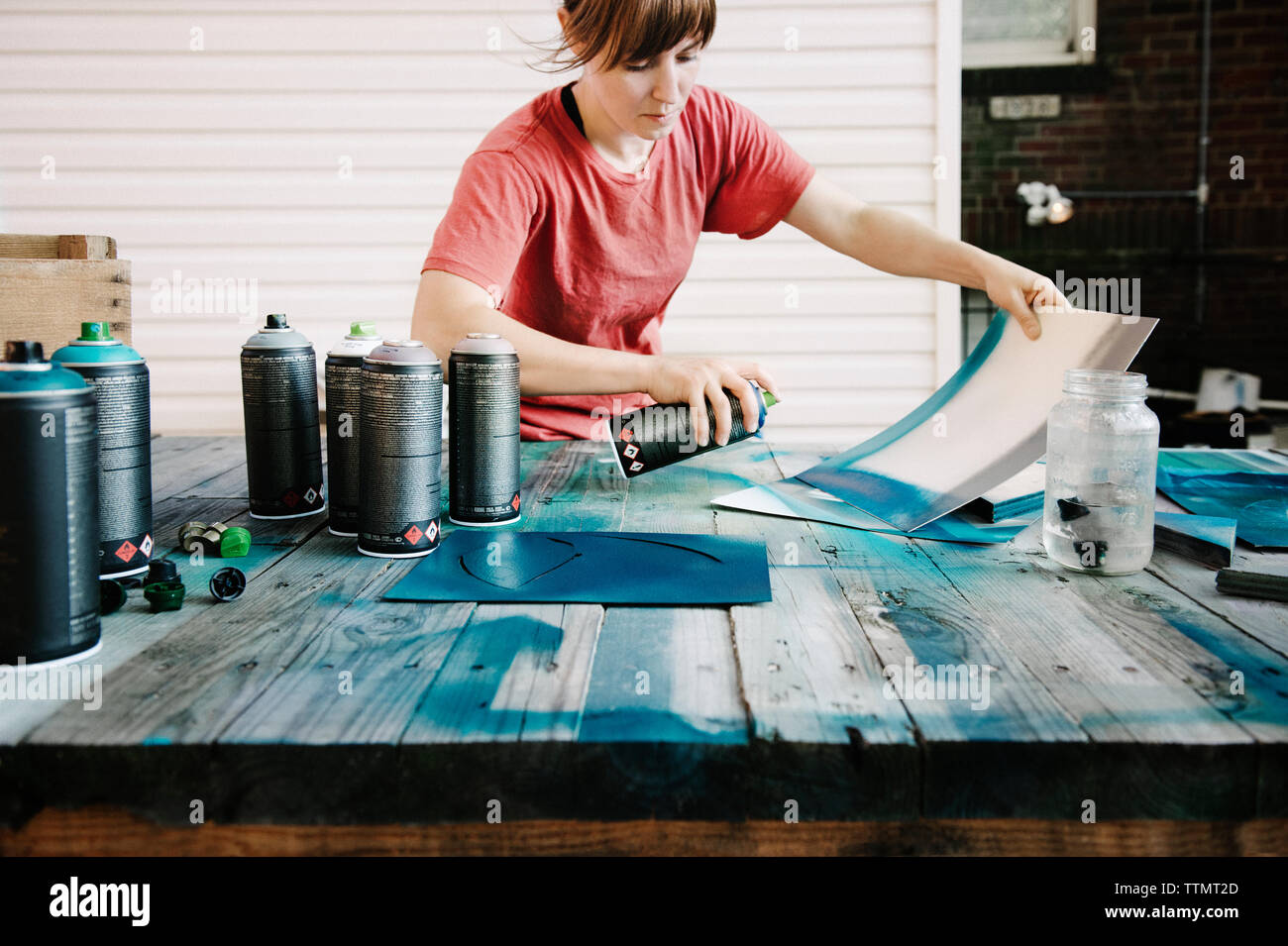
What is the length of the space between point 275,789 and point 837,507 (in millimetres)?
797

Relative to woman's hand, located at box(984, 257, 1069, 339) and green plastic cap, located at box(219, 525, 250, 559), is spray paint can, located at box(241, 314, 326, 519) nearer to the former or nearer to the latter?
green plastic cap, located at box(219, 525, 250, 559)

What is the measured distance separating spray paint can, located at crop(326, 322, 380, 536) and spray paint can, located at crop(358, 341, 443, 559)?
0.10 metres

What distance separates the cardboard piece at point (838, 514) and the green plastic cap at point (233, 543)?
1.80ft

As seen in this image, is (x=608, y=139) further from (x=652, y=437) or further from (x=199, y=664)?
(x=199, y=664)

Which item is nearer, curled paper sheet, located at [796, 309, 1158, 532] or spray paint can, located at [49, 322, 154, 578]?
spray paint can, located at [49, 322, 154, 578]

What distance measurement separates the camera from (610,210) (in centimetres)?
181

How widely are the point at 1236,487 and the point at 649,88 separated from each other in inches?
38.8

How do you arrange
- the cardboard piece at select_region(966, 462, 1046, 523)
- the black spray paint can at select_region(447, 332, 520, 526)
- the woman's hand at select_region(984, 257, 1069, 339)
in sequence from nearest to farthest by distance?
the black spray paint can at select_region(447, 332, 520, 526), the cardboard piece at select_region(966, 462, 1046, 523), the woman's hand at select_region(984, 257, 1069, 339)

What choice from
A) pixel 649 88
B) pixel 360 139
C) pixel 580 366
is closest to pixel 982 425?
pixel 580 366

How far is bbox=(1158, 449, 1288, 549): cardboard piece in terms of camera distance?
1.15 metres

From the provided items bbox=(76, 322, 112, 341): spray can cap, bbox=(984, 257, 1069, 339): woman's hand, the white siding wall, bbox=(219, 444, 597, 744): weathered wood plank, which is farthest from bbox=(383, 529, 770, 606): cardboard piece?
the white siding wall
